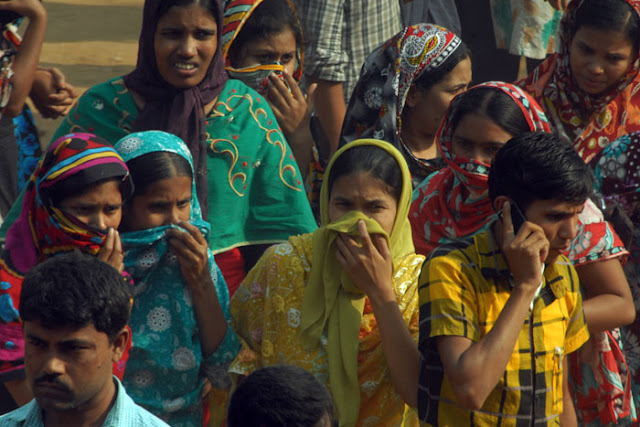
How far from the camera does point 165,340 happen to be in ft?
13.6

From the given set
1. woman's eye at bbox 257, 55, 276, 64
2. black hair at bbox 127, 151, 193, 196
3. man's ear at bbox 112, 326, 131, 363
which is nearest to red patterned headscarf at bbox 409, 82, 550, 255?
black hair at bbox 127, 151, 193, 196

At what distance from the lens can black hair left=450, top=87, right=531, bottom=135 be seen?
4473 millimetres

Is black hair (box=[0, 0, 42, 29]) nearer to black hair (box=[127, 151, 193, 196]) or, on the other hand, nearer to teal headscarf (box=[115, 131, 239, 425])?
black hair (box=[127, 151, 193, 196])

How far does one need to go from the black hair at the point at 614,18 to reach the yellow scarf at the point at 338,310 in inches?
69.9

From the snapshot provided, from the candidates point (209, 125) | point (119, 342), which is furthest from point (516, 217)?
point (209, 125)

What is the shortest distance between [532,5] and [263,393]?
504 centimetres

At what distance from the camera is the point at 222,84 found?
16.6 ft

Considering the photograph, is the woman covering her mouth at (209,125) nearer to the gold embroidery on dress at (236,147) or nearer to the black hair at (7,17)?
the gold embroidery on dress at (236,147)

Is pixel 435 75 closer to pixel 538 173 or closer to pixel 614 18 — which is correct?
pixel 614 18

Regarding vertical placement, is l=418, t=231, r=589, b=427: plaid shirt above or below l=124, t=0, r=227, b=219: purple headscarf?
below

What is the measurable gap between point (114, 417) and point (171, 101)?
6.70 feet

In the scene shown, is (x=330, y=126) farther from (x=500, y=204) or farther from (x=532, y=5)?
(x=500, y=204)

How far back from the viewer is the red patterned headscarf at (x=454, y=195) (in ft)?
14.7

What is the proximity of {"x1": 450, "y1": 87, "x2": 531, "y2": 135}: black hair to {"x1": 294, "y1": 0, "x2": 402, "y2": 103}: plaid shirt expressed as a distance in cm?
222
